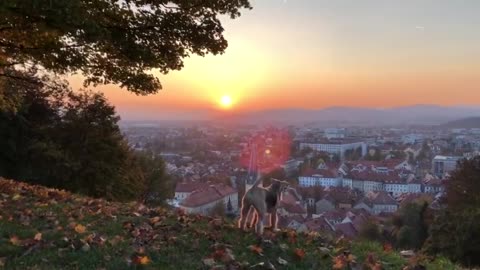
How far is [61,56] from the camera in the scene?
9.12 m

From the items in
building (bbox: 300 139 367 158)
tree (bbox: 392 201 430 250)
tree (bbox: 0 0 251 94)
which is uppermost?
tree (bbox: 0 0 251 94)

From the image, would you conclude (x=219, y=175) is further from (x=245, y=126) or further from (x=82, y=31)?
(x=82, y=31)

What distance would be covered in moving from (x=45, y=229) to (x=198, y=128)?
2544 inches

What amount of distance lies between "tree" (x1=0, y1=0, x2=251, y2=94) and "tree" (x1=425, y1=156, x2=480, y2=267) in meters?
15.4

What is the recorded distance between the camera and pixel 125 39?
8.29 metres

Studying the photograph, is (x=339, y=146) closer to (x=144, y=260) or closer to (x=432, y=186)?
(x=432, y=186)

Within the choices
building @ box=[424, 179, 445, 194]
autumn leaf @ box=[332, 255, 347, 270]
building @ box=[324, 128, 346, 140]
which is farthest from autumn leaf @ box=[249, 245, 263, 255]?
building @ box=[324, 128, 346, 140]

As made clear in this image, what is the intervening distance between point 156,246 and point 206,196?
30991mm

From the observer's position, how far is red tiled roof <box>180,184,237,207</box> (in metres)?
33.1

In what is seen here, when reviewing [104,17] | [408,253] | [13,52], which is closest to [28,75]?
[13,52]

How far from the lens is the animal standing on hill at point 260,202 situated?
6.65 meters

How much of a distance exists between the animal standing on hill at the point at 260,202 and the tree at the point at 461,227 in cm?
1531

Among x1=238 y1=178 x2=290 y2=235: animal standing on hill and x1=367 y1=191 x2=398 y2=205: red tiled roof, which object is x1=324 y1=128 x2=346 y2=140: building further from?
x1=238 y1=178 x2=290 y2=235: animal standing on hill

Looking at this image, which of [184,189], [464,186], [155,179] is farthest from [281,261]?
[184,189]
